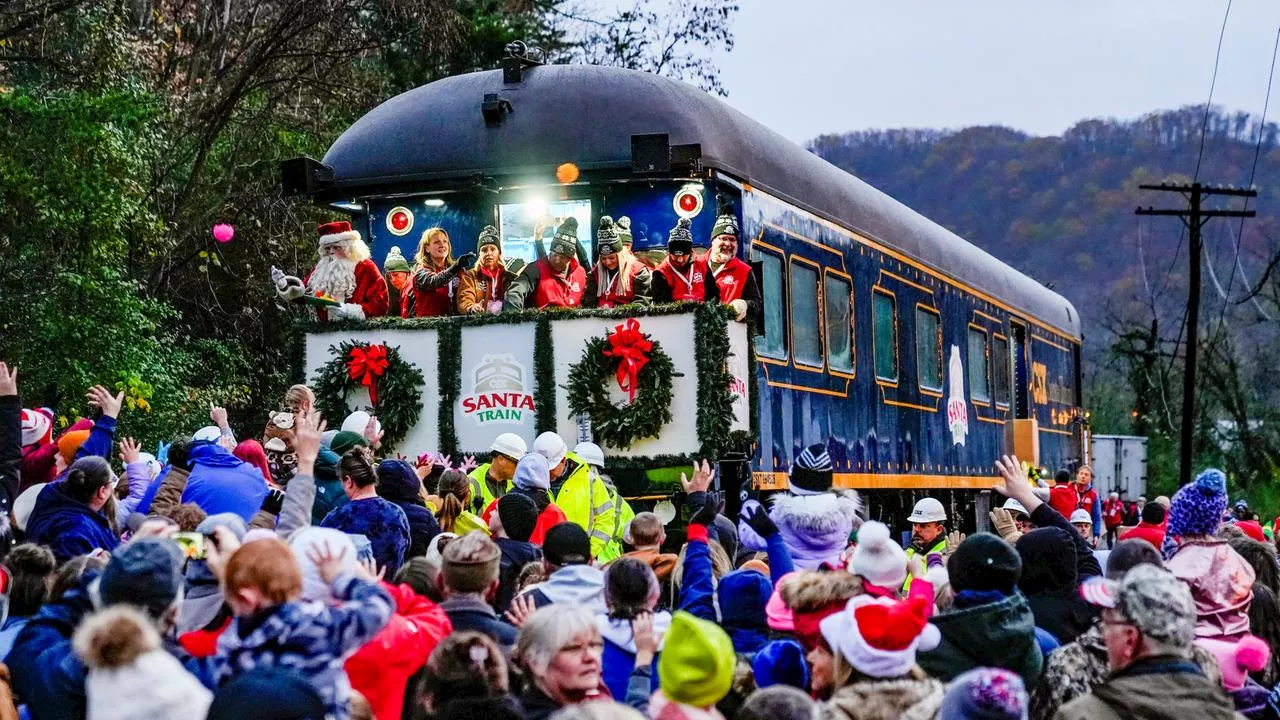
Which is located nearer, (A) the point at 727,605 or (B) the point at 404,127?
(A) the point at 727,605

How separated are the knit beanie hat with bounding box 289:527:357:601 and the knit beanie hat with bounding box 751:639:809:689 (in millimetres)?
1183

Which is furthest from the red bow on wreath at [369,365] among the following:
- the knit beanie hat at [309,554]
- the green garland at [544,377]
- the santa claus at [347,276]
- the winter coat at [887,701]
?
the winter coat at [887,701]

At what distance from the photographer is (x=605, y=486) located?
30.4 feet

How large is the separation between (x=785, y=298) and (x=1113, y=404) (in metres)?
52.2

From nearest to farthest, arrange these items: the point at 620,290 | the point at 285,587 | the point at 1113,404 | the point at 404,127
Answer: the point at 285,587
the point at 620,290
the point at 404,127
the point at 1113,404

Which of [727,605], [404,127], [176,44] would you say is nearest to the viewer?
[727,605]

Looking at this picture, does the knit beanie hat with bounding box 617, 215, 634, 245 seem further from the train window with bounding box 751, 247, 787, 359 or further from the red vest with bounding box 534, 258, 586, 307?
the train window with bounding box 751, 247, 787, 359

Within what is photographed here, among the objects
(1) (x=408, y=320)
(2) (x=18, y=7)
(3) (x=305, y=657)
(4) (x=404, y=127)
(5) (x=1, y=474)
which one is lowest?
(3) (x=305, y=657)

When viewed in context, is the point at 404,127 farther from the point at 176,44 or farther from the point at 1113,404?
the point at 1113,404

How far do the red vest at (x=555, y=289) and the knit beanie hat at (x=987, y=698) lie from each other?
6990 millimetres

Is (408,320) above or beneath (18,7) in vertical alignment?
beneath

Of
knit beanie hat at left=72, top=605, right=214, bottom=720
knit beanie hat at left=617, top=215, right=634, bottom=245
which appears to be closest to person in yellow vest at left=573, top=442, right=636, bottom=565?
knit beanie hat at left=617, top=215, right=634, bottom=245

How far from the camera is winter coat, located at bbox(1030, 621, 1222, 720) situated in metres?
5.06

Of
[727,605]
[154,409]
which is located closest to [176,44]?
[154,409]
